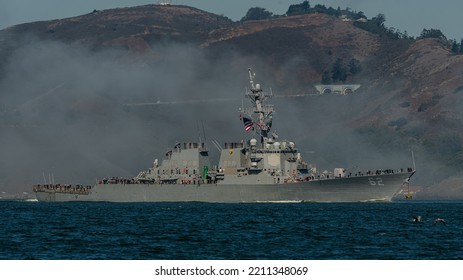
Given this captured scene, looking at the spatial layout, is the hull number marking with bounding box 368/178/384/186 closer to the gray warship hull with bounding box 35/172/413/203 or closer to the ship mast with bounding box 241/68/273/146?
the gray warship hull with bounding box 35/172/413/203

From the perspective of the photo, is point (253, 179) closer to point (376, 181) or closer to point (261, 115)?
point (261, 115)

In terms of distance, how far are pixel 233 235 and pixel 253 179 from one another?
56.7 metres

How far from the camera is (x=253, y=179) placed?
134m

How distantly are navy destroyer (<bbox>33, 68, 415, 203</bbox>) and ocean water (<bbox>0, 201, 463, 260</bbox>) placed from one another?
1857 cm

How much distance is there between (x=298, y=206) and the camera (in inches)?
4786

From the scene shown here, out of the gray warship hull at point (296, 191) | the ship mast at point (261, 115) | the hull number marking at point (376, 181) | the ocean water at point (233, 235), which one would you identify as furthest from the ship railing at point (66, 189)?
the ocean water at point (233, 235)

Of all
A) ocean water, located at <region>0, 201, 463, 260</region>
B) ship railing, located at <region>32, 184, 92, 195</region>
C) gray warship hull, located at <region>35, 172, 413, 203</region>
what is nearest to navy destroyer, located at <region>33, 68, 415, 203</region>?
gray warship hull, located at <region>35, 172, 413, 203</region>

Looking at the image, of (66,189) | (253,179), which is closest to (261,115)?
(253,179)

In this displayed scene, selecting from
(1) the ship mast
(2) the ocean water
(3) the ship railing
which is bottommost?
(2) the ocean water

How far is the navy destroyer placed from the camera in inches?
5133

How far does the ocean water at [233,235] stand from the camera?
214ft

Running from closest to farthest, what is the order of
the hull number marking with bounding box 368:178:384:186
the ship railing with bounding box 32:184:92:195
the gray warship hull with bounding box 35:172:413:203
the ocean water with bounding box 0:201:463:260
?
1. the ocean water with bounding box 0:201:463:260
2. the hull number marking with bounding box 368:178:384:186
3. the gray warship hull with bounding box 35:172:413:203
4. the ship railing with bounding box 32:184:92:195

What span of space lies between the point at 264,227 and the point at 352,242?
14143mm

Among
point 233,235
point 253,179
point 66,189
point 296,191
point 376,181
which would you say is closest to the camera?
point 233,235
